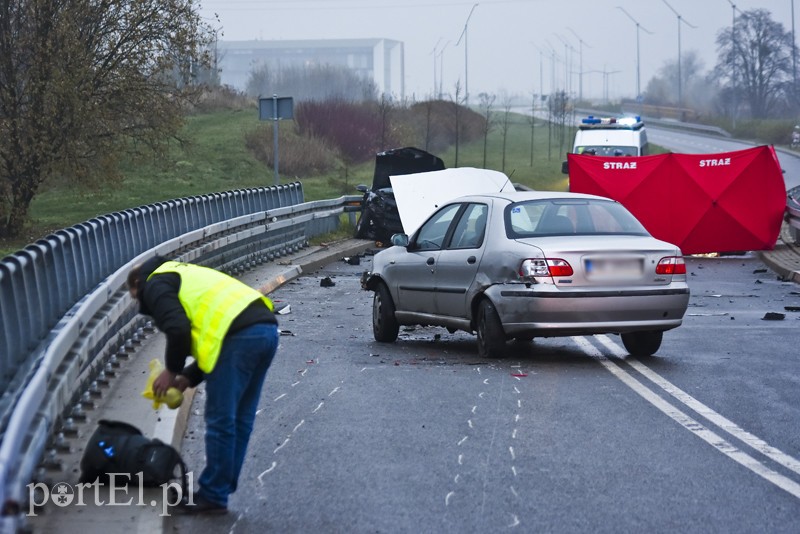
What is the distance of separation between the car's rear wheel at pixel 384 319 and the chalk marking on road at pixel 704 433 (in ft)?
8.04

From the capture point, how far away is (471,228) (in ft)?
41.0

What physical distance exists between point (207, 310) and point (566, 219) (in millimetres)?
6273

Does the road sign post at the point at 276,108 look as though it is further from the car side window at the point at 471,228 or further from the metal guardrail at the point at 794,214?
the car side window at the point at 471,228

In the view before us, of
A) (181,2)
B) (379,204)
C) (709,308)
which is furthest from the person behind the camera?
(181,2)

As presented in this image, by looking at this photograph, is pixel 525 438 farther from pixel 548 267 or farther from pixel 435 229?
pixel 435 229

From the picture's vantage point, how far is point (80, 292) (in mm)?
10047

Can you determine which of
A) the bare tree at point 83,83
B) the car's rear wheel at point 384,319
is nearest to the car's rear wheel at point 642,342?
the car's rear wheel at point 384,319

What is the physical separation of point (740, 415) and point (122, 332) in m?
4.87

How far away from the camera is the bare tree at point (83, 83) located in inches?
1126

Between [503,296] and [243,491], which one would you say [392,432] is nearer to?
[243,491]

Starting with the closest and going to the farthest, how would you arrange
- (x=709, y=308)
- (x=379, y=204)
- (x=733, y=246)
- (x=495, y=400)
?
(x=495, y=400) < (x=709, y=308) < (x=733, y=246) < (x=379, y=204)

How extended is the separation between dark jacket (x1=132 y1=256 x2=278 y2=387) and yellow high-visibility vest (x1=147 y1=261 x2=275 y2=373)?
1.6 inches

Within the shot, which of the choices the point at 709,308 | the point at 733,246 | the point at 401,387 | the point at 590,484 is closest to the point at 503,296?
the point at 401,387

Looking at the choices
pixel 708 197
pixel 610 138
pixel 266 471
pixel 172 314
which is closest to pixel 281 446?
pixel 266 471
